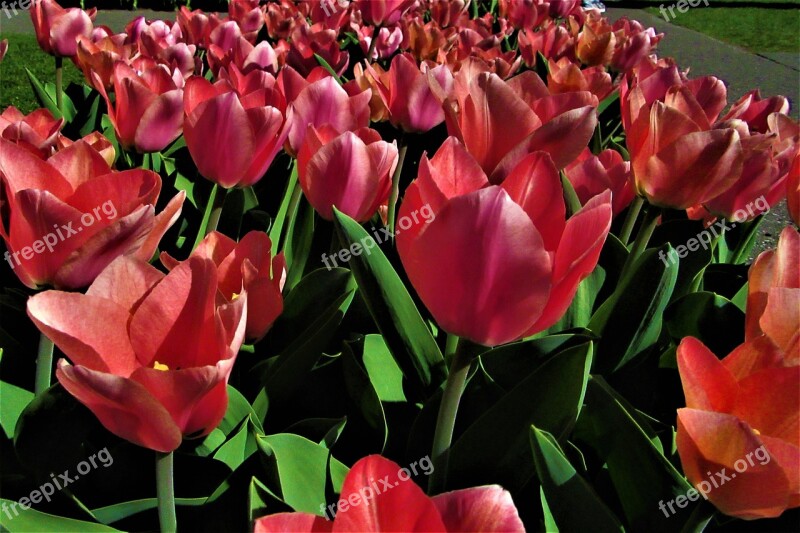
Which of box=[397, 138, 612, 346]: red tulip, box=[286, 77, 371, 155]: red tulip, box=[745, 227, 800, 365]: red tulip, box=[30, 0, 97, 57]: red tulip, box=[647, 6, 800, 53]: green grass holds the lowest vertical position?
box=[647, 6, 800, 53]: green grass

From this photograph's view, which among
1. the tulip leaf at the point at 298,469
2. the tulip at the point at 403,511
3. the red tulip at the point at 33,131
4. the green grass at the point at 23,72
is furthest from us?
the green grass at the point at 23,72

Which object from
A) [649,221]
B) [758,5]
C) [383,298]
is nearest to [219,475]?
[383,298]

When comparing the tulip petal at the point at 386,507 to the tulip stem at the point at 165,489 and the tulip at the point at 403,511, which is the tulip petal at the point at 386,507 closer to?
the tulip at the point at 403,511

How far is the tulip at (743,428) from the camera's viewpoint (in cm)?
51

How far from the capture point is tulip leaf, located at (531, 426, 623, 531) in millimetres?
584

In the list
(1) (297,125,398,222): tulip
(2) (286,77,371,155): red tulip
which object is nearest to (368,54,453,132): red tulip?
(2) (286,77,371,155): red tulip

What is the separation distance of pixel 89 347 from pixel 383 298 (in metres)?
0.31

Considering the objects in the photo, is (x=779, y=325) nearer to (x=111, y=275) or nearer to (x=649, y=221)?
(x=649, y=221)

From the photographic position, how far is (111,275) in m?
0.59

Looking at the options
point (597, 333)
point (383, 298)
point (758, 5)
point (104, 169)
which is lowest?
point (758, 5)

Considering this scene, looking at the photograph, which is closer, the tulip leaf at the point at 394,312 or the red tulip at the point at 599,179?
the tulip leaf at the point at 394,312

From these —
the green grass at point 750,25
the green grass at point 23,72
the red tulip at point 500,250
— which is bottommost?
the green grass at point 750,25

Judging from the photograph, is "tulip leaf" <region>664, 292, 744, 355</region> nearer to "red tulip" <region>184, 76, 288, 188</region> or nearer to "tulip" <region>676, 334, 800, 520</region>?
Answer: "tulip" <region>676, 334, 800, 520</region>

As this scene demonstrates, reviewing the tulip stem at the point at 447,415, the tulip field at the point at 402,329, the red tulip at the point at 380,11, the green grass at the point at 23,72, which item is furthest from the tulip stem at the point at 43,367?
the green grass at the point at 23,72
